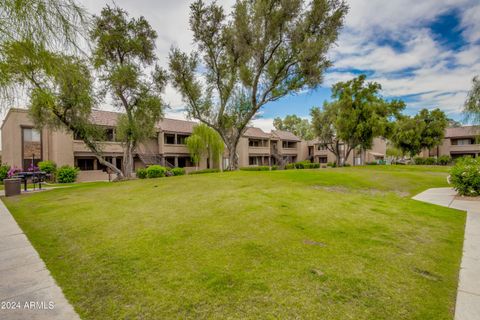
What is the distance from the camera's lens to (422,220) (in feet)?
22.0

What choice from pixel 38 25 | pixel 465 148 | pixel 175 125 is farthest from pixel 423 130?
pixel 38 25

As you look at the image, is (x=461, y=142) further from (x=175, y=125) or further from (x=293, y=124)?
(x=175, y=125)

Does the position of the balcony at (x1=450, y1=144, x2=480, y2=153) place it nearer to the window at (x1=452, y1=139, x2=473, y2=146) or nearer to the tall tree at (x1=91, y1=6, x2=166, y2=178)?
the window at (x1=452, y1=139, x2=473, y2=146)

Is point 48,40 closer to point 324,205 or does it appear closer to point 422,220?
point 324,205

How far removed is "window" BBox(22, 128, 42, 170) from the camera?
22922mm

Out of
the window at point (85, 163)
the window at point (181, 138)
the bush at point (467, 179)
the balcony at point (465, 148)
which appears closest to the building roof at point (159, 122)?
the window at point (181, 138)

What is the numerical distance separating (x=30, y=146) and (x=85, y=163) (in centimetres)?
486

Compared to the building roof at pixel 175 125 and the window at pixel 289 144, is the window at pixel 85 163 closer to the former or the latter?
the building roof at pixel 175 125

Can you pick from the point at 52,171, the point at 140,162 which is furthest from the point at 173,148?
the point at 52,171

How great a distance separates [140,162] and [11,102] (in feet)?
87.4

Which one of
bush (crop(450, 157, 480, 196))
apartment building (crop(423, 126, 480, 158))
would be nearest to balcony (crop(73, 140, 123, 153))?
bush (crop(450, 157, 480, 196))

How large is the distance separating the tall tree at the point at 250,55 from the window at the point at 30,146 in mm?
15388

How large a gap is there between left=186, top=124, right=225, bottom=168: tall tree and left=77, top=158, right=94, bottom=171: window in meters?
11.1

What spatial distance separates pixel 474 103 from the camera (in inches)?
659
